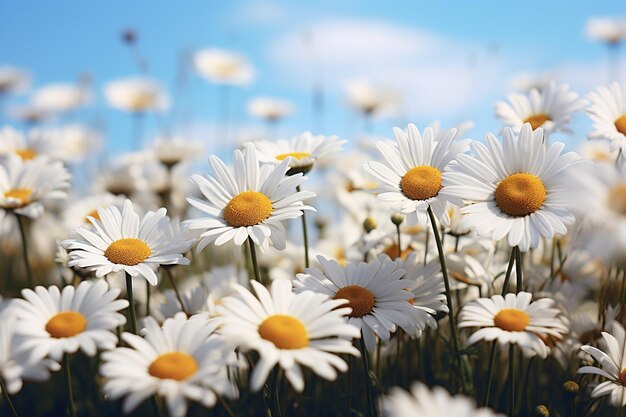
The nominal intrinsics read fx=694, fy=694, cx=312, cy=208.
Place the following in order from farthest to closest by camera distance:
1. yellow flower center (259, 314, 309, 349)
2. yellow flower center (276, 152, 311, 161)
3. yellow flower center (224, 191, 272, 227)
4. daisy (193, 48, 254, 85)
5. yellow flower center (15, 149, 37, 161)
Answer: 1. daisy (193, 48, 254, 85)
2. yellow flower center (15, 149, 37, 161)
3. yellow flower center (276, 152, 311, 161)
4. yellow flower center (224, 191, 272, 227)
5. yellow flower center (259, 314, 309, 349)

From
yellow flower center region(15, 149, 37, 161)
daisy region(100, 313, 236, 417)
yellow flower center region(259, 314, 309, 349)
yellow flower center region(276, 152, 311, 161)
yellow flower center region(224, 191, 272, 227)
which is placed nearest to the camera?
daisy region(100, 313, 236, 417)

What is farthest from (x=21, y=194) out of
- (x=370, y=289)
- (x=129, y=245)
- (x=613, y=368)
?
(x=613, y=368)

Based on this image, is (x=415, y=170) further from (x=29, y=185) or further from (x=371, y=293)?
(x=29, y=185)

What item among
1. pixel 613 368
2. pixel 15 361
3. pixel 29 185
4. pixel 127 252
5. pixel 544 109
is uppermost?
pixel 544 109

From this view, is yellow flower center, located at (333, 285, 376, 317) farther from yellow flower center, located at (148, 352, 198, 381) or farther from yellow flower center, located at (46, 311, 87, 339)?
yellow flower center, located at (46, 311, 87, 339)

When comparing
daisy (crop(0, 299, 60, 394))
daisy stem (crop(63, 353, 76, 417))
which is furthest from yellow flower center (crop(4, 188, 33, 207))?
daisy stem (crop(63, 353, 76, 417))

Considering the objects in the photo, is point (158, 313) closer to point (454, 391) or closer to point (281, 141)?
point (281, 141)

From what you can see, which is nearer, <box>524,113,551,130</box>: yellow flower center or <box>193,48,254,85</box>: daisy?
<box>524,113,551,130</box>: yellow flower center
